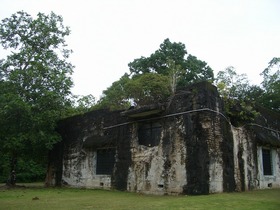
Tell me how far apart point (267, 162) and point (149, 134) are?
6.24 meters

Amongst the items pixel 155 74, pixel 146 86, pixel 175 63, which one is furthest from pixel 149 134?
pixel 175 63

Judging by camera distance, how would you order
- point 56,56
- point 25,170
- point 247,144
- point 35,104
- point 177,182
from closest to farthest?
point 177,182 < point 247,144 < point 35,104 < point 56,56 < point 25,170

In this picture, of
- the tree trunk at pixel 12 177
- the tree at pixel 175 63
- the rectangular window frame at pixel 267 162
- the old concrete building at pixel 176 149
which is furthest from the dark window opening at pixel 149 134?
the tree at pixel 175 63

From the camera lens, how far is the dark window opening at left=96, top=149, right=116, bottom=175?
13.9m

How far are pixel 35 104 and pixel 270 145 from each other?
1155cm

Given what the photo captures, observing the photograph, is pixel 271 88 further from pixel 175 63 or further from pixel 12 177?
pixel 12 177

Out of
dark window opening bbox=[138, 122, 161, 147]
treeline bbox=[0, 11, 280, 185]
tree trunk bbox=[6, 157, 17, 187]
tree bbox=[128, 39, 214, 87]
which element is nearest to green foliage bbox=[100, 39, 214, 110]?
tree bbox=[128, 39, 214, 87]

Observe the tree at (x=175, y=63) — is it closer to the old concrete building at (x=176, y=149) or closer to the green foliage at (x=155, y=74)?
the green foliage at (x=155, y=74)

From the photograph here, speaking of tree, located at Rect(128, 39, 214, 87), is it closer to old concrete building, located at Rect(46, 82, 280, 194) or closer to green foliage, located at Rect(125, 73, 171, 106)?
green foliage, located at Rect(125, 73, 171, 106)

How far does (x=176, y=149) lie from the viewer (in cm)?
1139

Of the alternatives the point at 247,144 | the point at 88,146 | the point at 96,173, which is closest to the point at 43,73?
the point at 88,146

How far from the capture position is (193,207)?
24.4 ft

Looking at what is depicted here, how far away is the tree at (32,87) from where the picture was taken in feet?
49.6

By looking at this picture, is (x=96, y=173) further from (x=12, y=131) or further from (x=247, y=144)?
(x=247, y=144)
